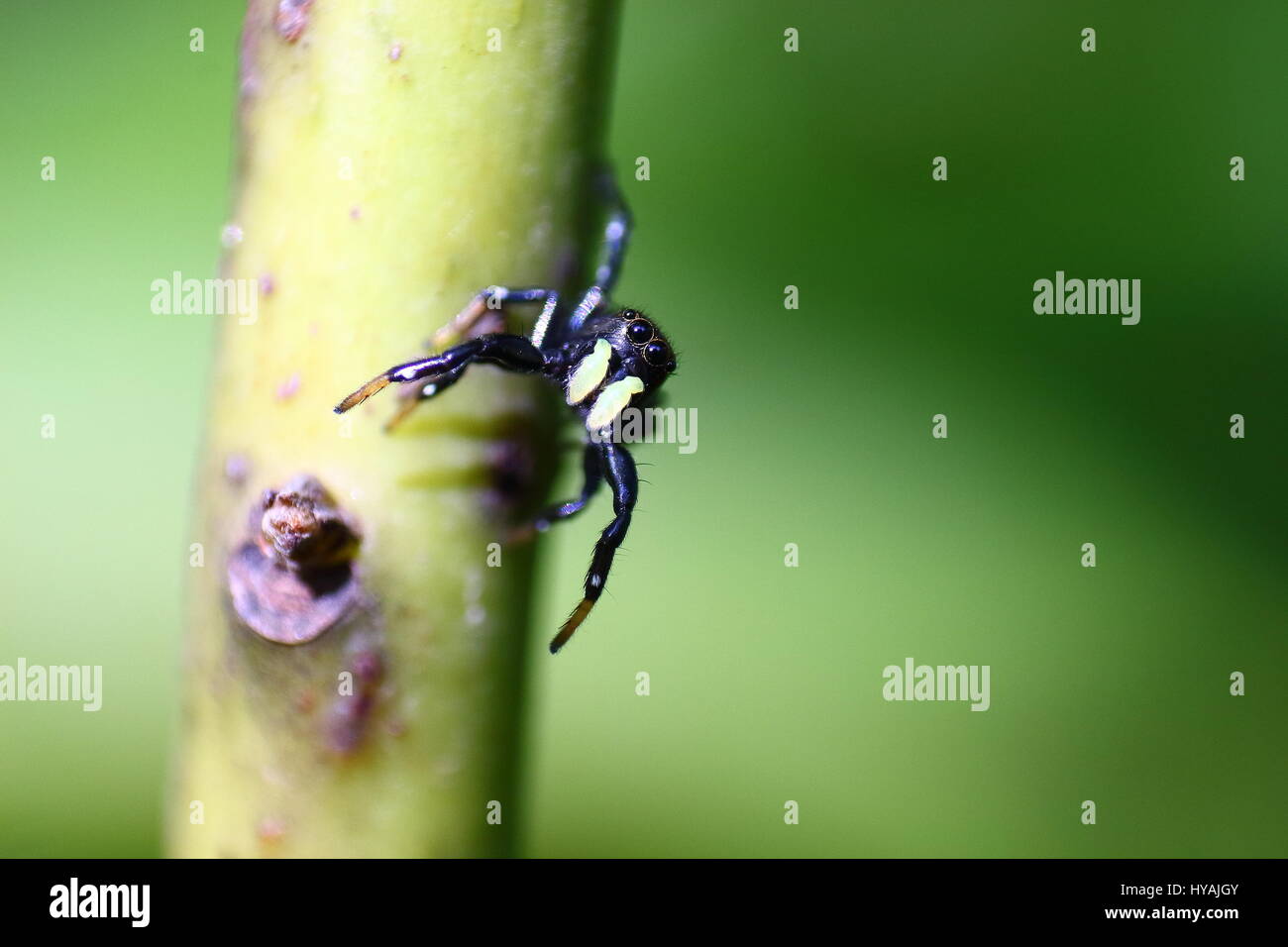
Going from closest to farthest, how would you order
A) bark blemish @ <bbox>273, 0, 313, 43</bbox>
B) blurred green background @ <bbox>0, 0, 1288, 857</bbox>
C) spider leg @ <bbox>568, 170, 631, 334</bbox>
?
1. bark blemish @ <bbox>273, 0, 313, 43</bbox>
2. spider leg @ <bbox>568, 170, 631, 334</bbox>
3. blurred green background @ <bbox>0, 0, 1288, 857</bbox>

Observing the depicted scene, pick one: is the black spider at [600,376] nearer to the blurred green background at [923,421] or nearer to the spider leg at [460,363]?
the spider leg at [460,363]

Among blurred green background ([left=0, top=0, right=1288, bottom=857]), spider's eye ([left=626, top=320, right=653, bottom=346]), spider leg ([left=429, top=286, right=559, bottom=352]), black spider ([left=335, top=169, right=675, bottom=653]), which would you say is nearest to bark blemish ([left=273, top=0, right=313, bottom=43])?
spider leg ([left=429, top=286, right=559, bottom=352])

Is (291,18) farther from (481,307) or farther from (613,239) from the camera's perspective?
(613,239)

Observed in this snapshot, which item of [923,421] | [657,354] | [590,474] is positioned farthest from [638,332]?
[923,421]

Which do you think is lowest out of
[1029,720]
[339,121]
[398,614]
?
[1029,720]

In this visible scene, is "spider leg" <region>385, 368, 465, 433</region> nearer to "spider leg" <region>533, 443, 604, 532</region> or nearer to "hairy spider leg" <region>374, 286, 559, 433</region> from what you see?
"hairy spider leg" <region>374, 286, 559, 433</region>

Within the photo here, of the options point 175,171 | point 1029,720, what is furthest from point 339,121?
point 1029,720
